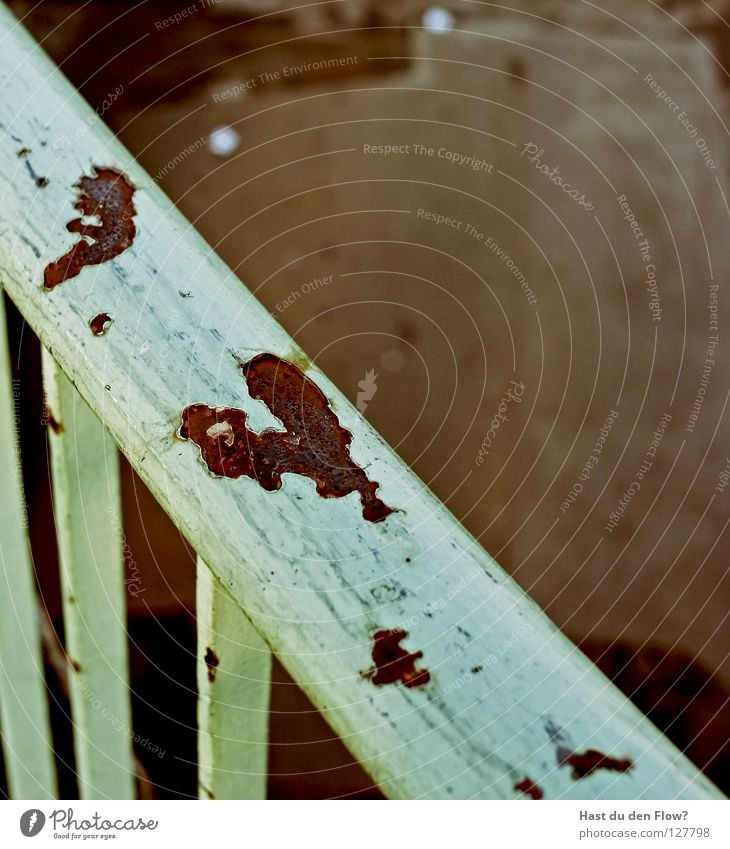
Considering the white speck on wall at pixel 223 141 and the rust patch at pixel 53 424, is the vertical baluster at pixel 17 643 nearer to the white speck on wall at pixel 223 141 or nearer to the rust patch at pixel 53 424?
the rust patch at pixel 53 424

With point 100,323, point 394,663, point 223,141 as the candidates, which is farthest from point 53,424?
point 223,141

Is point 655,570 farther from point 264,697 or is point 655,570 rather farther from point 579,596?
point 264,697

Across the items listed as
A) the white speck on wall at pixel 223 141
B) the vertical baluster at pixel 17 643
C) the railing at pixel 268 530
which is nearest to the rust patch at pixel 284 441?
the railing at pixel 268 530

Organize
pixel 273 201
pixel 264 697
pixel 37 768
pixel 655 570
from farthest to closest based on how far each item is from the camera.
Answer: pixel 655 570 < pixel 273 201 < pixel 37 768 < pixel 264 697

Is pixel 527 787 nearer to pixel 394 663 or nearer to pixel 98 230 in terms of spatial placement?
pixel 394 663

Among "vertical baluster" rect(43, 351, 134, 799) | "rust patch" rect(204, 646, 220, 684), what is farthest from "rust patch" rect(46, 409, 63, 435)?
"rust patch" rect(204, 646, 220, 684)

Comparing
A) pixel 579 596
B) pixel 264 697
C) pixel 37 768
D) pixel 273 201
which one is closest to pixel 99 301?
pixel 264 697
